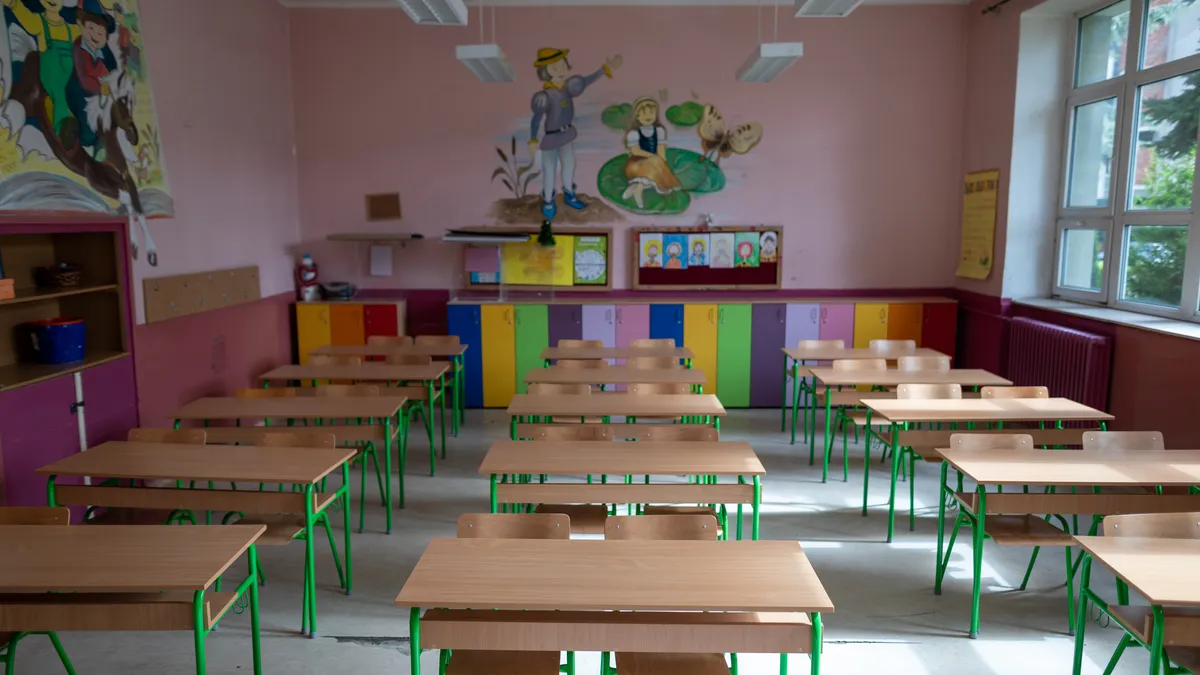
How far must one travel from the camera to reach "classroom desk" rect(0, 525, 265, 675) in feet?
7.70

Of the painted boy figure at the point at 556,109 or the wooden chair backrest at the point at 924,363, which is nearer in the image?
the wooden chair backrest at the point at 924,363

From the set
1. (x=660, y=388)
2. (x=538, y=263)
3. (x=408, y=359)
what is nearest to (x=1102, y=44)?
(x=660, y=388)

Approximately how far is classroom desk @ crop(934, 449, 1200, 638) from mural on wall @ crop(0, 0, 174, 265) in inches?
181

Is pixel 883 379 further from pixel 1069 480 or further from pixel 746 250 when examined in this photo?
pixel 746 250

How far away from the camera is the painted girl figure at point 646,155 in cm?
777

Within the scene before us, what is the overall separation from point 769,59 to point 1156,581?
14.2ft

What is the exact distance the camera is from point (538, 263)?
26.3ft

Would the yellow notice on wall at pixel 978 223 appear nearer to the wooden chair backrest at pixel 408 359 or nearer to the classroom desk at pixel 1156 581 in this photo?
the wooden chair backrest at pixel 408 359

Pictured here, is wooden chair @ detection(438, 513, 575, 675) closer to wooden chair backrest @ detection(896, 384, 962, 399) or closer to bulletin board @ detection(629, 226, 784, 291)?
wooden chair backrest @ detection(896, 384, 962, 399)

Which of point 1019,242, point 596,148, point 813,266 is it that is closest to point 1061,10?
point 1019,242

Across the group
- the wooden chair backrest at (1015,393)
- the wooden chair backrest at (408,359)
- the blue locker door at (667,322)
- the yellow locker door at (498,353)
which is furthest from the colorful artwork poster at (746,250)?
the wooden chair backrest at (1015,393)

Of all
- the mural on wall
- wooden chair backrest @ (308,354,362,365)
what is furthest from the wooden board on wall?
wooden chair backrest @ (308,354,362,365)

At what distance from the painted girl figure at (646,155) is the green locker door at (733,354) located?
132 cm

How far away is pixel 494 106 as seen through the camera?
779 centimetres
